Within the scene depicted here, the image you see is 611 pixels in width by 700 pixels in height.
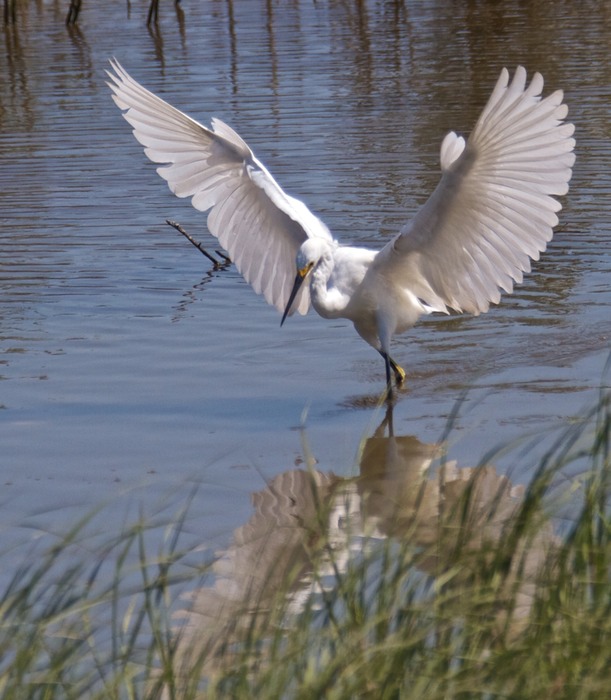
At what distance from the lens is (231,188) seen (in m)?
7.86

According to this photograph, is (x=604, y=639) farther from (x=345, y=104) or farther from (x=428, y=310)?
(x=345, y=104)

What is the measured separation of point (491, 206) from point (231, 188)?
1742 millimetres

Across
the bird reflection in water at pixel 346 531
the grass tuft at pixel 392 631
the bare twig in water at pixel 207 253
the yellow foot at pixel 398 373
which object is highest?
the grass tuft at pixel 392 631

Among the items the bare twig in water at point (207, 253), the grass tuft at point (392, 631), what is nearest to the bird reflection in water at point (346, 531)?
the grass tuft at point (392, 631)

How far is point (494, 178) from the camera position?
6.62 m

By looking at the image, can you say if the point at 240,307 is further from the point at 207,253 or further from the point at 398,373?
the point at 398,373

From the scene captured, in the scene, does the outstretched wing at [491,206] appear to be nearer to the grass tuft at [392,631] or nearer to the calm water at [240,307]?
the calm water at [240,307]

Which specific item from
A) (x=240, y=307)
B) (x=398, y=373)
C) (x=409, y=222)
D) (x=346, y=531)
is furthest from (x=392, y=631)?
(x=240, y=307)

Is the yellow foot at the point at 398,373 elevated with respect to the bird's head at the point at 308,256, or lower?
lower

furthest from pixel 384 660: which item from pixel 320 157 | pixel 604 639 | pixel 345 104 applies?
pixel 345 104

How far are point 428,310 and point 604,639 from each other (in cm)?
444

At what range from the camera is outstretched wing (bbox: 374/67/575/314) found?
20.7 ft

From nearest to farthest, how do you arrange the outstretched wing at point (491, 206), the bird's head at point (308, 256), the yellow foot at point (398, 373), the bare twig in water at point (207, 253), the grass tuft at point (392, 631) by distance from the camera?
the grass tuft at point (392, 631) < the outstretched wing at point (491, 206) < the bird's head at point (308, 256) < the yellow foot at point (398, 373) < the bare twig in water at point (207, 253)

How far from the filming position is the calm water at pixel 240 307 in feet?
21.1
